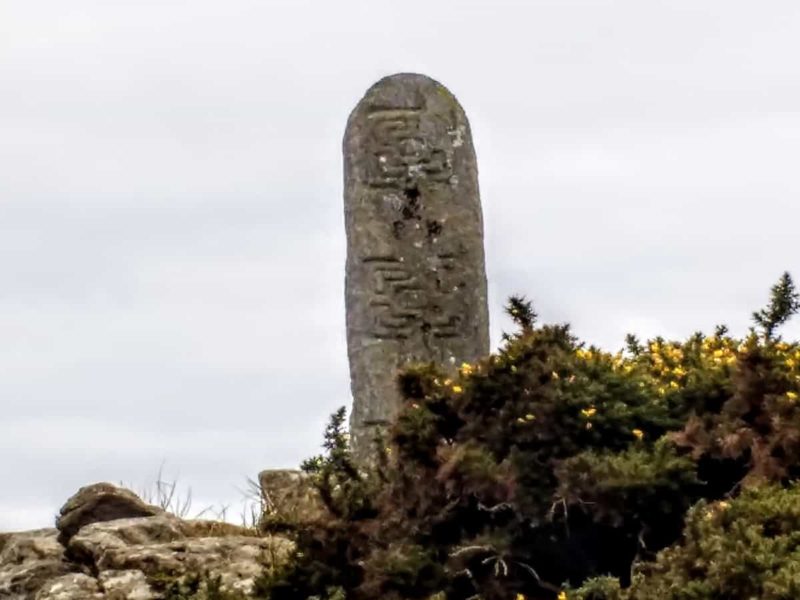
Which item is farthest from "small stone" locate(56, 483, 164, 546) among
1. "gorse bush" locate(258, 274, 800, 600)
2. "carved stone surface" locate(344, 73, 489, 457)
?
"gorse bush" locate(258, 274, 800, 600)

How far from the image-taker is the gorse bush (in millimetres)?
9109

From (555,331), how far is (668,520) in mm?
1437

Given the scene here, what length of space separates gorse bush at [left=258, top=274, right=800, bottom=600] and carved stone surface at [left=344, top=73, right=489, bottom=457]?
4.17 metres

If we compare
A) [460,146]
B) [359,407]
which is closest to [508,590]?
[359,407]

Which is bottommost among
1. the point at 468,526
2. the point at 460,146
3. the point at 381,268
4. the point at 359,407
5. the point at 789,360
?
the point at 468,526

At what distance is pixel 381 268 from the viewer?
48.6 ft

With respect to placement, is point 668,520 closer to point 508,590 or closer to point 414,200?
point 508,590

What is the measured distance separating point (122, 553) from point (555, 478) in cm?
311

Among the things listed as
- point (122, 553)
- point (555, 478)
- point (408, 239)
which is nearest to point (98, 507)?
point (122, 553)

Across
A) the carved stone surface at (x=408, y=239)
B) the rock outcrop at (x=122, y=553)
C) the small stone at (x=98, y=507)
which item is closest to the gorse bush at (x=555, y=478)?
the rock outcrop at (x=122, y=553)

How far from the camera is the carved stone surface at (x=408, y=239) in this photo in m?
14.7

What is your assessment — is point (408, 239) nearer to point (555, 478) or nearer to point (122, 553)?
point (122, 553)

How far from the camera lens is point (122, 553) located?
37.5 feet

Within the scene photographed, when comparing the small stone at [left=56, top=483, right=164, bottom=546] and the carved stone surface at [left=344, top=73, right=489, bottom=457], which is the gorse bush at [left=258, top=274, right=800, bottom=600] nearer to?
the small stone at [left=56, top=483, right=164, bottom=546]
